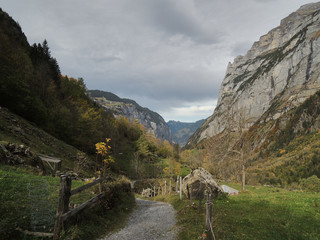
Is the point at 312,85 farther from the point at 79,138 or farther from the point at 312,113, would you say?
the point at 79,138

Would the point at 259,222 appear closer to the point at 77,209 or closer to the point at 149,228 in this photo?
the point at 149,228

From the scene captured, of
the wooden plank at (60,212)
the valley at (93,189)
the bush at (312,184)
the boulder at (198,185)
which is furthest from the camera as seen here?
the bush at (312,184)

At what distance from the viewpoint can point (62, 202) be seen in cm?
769

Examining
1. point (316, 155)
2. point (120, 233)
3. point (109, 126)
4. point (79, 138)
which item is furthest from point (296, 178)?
point (120, 233)

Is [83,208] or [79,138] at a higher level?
[79,138]

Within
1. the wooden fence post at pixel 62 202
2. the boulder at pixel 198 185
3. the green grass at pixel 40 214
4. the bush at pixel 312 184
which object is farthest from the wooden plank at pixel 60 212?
the bush at pixel 312 184

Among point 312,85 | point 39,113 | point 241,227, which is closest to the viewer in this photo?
point 241,227

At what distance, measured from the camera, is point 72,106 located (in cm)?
5625

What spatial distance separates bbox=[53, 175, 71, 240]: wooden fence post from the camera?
23.8 feet

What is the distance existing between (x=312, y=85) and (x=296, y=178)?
128652 mm

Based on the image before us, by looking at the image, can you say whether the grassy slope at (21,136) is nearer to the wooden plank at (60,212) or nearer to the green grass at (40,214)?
the green grass at (40,214)

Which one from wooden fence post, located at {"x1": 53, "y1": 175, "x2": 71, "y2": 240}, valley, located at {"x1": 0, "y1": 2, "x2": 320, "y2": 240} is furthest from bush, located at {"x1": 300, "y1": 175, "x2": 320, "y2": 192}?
wooden fence post, located at {"x1": 53, "y1": 175, "x2": 71, "y2": 240}

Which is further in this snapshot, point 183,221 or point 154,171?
point 154,171

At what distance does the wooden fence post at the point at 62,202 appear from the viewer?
7.25 m
